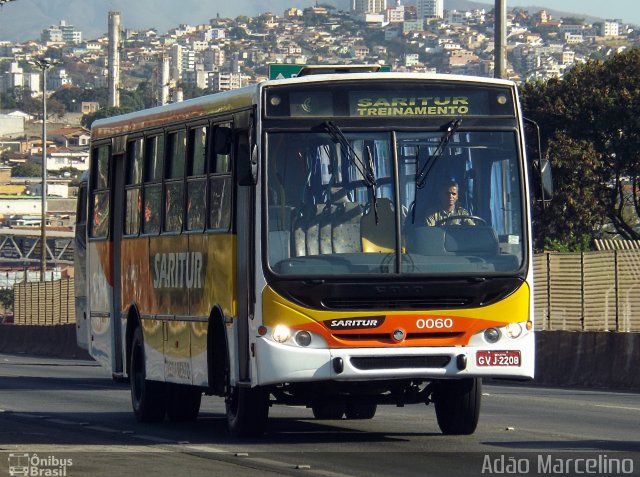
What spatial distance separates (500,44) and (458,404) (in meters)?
12.6

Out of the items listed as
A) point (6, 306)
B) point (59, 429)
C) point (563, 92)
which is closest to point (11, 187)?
point (6, 306)

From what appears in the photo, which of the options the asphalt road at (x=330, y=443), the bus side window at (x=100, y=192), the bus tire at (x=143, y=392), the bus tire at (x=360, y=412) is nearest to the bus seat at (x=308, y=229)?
the asphalt road at (x=330, y=443)

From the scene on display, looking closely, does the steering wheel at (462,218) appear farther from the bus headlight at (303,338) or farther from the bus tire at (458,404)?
the bus tire at (458,404)

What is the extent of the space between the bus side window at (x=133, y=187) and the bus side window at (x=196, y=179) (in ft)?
5.27

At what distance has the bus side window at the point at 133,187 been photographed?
17195mm

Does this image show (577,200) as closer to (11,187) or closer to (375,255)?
(375,255)

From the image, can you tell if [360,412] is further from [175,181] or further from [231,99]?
[231,99]

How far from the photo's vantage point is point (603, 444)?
551 inches

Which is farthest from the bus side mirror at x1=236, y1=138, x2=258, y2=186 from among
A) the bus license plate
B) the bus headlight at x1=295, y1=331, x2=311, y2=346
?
the bus license plate

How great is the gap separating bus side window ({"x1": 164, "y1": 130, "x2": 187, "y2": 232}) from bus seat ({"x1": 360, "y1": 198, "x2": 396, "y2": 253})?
269 cm

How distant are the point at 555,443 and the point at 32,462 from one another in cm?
429

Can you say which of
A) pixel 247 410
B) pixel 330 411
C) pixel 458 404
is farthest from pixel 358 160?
pixel 330 411

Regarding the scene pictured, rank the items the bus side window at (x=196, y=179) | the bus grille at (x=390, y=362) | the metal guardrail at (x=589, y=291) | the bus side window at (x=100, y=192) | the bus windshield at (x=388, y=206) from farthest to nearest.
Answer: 1. the metal guardrail at (x=589, y=291)
2. the bus side window at (x=100, y=192)
3. the bus side window at (x=196, y=179)
4. the bus windshield at (x=388, y=206)
5. the bus grille at (x=390, y=362)

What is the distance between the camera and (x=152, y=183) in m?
16.7
